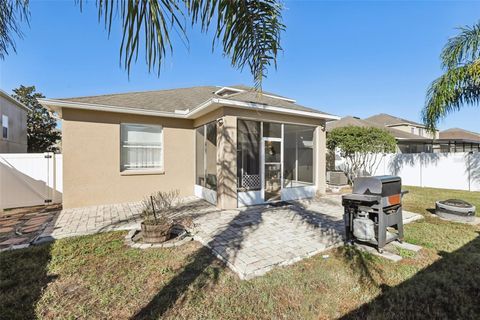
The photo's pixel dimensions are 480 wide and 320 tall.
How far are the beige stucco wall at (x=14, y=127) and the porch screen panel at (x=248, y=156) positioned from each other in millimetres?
12028

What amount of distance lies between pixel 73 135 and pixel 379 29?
1149 cm

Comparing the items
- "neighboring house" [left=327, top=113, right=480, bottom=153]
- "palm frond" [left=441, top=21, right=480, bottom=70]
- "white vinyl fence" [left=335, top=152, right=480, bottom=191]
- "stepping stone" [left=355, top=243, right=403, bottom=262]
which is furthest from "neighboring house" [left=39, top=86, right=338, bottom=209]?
"white vinyl fence" [left=335, top=152, right=480, bottom=191]

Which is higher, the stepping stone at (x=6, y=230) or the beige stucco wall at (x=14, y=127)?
the beige stucco wall at (x=14, y=127)

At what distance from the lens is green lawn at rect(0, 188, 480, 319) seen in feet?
8.48

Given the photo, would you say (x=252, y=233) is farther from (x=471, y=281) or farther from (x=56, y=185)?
(x=56, y=185)

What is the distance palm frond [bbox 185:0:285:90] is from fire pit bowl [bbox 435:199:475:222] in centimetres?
722

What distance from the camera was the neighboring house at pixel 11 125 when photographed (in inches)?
423

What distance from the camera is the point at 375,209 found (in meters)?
3.97

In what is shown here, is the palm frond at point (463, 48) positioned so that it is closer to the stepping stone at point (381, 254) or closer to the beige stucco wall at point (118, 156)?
the beige stucco wall at point (118, 156)

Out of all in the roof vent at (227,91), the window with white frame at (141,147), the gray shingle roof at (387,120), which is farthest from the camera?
the gray shingle roof at (387,120)

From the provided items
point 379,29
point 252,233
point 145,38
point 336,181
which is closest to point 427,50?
point 379,29

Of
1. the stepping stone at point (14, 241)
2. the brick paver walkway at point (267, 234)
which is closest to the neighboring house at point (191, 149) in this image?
the brick paver walkway at point (267, 234)

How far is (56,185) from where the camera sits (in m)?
8.23

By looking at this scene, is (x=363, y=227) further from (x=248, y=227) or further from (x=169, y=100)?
(x=169, y=100)
